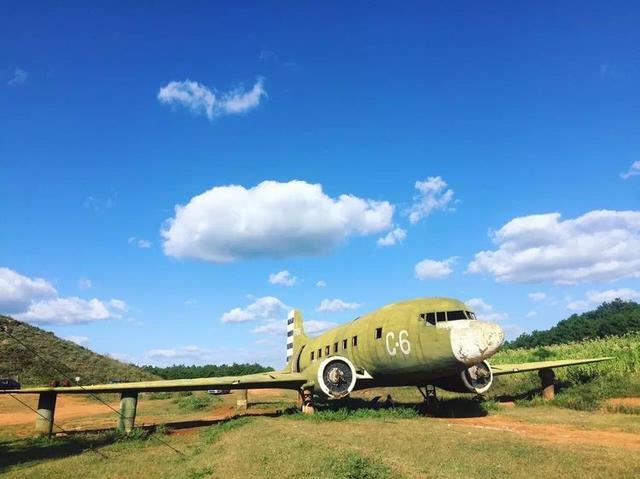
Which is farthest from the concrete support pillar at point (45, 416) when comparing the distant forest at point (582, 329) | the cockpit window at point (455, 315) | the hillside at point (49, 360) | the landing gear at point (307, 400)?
the distant forest at point (582, 329)

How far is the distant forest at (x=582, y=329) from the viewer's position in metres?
101

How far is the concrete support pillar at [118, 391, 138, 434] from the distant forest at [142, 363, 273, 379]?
73.2 m

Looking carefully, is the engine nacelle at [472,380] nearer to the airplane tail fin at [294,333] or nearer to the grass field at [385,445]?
the grass field at [385,445]

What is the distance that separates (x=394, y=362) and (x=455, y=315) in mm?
3389

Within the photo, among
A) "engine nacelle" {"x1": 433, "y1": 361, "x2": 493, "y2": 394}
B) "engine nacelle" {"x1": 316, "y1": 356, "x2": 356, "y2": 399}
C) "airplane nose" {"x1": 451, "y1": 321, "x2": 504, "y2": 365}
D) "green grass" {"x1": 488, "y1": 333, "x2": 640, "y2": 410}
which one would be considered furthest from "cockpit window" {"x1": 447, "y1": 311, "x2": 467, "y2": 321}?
"green grass" {"x1": 488, "y1": 333, "x2": 640, "y2": 410}

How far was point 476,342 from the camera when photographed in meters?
17.4

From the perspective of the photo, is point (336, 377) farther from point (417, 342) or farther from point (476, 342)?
point (476, 342)

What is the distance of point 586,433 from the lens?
599 inches

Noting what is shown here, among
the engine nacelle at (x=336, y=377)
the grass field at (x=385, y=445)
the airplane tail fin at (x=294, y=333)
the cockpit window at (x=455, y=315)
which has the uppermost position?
the airplane tail fin at (x=294, y=333)

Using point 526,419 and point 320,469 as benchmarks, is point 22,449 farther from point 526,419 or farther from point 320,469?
point 526,419

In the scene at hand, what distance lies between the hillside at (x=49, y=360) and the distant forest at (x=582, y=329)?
88942 mm

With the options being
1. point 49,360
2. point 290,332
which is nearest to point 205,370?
point 49,360

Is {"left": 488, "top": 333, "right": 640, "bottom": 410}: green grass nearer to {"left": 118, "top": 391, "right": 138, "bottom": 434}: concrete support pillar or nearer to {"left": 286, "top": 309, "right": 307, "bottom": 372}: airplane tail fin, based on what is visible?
{"left": 286, "top": 309, "right": 307, "bottom": 372}: airplane tail fin

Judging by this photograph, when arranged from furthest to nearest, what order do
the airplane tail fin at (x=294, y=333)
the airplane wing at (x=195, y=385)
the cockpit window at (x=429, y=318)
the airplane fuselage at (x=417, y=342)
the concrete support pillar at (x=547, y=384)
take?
1. the airplane tail fin at (x=294, y=333)
2. the concrete support pillar at (x=547, y=384)
3. the airplane wing at (x=195, y=385)
4. the cockpit window at (x=429, y=318)
5. the airplane fuselage at (x=417, y=342)
